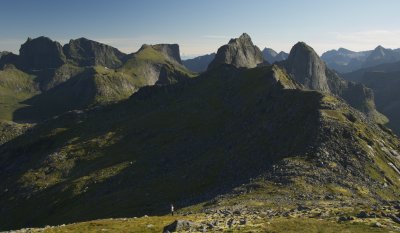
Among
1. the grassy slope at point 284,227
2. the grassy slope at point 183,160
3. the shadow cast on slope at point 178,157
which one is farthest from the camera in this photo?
the shadow cast on slope at point 178,157

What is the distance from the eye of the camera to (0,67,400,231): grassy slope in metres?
100

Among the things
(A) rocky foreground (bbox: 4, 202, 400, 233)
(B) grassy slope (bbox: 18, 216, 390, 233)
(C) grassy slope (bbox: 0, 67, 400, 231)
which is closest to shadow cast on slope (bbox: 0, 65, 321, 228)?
(C) grassy slope (bbox: 0, 67, 400, 231)

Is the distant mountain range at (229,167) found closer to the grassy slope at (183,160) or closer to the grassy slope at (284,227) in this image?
the grassy slope at (183,160)

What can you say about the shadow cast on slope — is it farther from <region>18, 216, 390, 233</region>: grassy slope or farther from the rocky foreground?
<region>18, 216, 390, 233</region>: grassy slope

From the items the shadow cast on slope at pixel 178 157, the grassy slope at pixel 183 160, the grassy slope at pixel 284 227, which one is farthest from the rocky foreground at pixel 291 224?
the shadow cast on slope at pixel 178 157

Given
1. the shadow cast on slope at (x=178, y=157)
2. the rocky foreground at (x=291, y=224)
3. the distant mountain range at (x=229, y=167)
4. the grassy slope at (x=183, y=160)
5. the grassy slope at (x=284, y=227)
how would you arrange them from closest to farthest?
the grassy slope at (x=284, y=227)
the rocky foreground at (x=291, y=224)
the distant mountain range at (x=229, y=167)
the grassy slope at (x=183, y=160)
the shadow cast on slope at (x=178, y=157)

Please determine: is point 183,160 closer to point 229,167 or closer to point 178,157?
point 178,157

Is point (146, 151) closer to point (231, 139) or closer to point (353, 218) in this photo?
point (231, 139)

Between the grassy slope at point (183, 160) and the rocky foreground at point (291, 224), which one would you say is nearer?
the rocky foreground at point (291, 224)

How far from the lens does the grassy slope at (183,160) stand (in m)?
100

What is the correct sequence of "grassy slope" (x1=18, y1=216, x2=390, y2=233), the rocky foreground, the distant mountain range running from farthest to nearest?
the distant mountain range < the rocky foreground < "grassy slope" (x1=18, y1=216, x2=390, y2=233)

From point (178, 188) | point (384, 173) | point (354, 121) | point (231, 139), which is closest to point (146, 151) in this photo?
point (231, 139)

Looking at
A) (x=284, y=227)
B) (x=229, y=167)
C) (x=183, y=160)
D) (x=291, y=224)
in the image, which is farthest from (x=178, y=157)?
(x=284, y=227)

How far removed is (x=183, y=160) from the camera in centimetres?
13600
